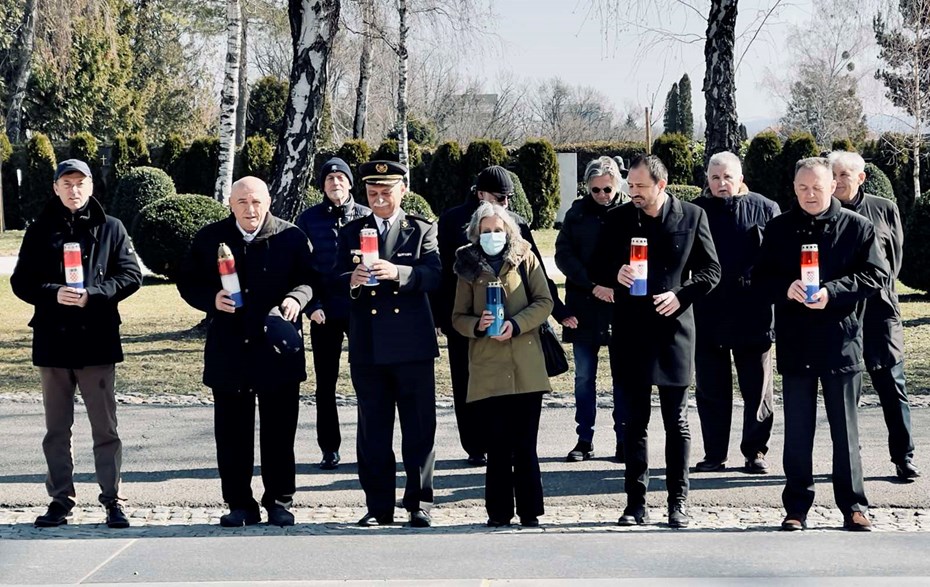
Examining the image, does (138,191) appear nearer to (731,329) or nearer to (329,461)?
(329,461)

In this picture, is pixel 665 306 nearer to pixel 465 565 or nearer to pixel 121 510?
pixel 465 565

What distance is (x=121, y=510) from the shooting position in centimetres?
682

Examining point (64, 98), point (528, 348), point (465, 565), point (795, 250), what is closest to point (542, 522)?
point (528, 348)

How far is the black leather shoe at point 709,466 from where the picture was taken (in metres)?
7.98

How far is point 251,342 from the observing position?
6.64 metres

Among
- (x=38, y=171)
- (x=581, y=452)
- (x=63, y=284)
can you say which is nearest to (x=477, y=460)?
(x=581, y=452)

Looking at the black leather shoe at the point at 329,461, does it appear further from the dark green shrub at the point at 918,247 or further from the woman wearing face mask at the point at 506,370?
the dark green shrub at the point at 918,247

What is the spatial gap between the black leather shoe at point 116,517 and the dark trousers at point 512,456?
2.00m

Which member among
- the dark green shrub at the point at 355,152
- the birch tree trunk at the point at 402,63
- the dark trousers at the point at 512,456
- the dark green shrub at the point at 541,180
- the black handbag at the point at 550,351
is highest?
the birch tree trunk at the point at 402,63

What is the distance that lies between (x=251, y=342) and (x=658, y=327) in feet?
7.12

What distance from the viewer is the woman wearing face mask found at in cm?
656

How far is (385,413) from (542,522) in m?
1.05

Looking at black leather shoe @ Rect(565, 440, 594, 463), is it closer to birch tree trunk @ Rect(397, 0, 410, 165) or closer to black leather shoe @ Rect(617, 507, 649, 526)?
black leather shoe @ Rect(617, 507, 649, 526)

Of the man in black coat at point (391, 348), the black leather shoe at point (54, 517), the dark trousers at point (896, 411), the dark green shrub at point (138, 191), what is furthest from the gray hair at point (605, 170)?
the dark green shrub at point (138, 191)
